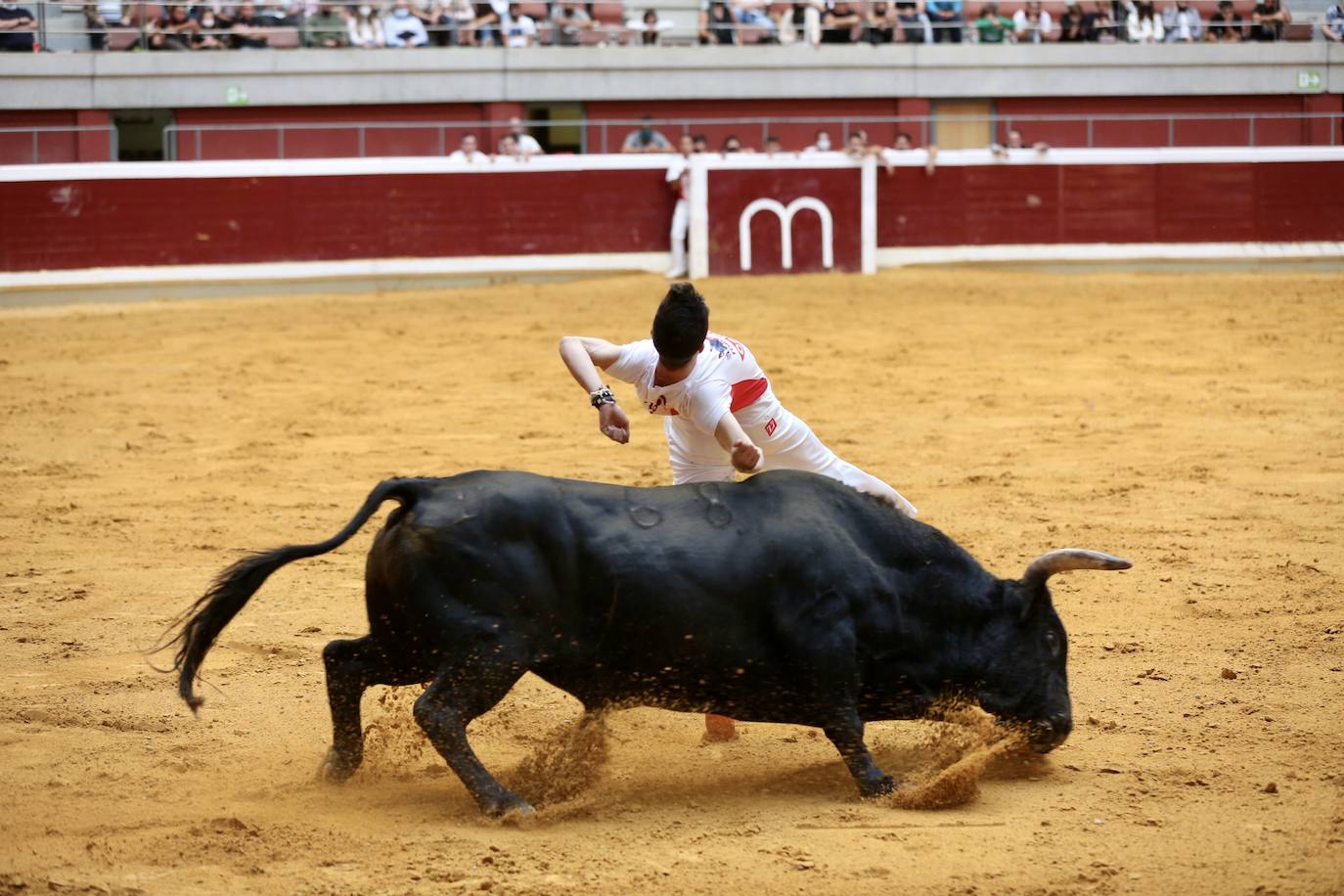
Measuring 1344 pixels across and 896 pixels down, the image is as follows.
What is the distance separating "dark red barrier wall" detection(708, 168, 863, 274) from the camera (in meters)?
17.7

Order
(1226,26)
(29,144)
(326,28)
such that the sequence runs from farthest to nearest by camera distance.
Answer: (1226,26) → (326,28) → (29,144)

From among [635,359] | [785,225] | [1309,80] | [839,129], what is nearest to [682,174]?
[785,225]

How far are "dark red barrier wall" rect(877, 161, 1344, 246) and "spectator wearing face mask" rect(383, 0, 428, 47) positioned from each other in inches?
318

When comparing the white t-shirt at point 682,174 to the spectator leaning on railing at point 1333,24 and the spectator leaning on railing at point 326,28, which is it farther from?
the spectator leaning on railing at point 1333,24

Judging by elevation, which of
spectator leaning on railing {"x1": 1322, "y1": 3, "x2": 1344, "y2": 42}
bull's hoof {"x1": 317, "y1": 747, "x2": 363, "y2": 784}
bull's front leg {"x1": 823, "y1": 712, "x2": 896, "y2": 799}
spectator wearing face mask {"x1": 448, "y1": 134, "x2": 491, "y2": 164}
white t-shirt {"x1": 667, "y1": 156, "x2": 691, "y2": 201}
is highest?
spectator leaning on railing {"x1": 1322, "y1": 3, "x2": 1344, "y2": 42}

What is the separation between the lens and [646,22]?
23.5m

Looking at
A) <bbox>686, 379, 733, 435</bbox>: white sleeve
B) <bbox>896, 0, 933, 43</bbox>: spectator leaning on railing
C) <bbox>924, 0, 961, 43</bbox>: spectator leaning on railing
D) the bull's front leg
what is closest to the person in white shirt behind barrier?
<bbox>896, 0, 933, 43</bbox>: spectator leaning on railing

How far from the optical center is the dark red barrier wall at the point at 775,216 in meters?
17.7

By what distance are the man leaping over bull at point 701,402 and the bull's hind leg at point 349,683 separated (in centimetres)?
88

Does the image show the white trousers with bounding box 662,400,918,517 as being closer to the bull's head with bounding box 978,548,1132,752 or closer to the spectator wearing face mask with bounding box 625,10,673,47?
the bull's head with bounding box 978,548,1132,752

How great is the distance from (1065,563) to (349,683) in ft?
6.57

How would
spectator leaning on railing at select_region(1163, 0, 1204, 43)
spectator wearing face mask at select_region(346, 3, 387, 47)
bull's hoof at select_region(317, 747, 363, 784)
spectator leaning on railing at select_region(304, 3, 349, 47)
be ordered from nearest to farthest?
1. bull's hoof at select_region(317, 747, 363, 784)
2. spectator leaning on railing at select_region(304, 3, 349, 47)
3. spectator wearing face mask at select_region(346, 3, 387, 47)
4. spectator leaning on railing at select_region(1163, 0, 1204, 43)

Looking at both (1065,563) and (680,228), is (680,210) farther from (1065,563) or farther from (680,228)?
(1065,563)

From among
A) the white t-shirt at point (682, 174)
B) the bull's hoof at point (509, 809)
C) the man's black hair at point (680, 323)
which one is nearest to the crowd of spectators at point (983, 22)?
the white t-shirt at point (682, 174)
